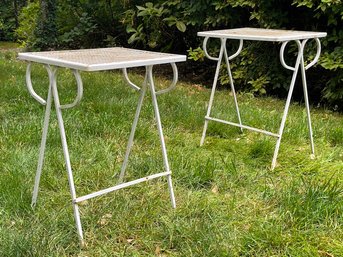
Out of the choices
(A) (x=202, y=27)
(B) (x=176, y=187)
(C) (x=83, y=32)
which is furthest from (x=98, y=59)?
(C) (x=83, y=32)

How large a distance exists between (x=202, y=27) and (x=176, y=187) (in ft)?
14.9

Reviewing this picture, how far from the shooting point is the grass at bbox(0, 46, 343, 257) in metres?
2.52

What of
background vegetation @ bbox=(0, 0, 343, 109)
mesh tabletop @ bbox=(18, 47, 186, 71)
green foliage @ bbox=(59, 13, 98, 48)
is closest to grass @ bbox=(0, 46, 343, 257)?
mesh tabletop @ bbox=(18, 47, 186, 71)

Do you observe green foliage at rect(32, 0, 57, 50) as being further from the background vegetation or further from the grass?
the grass

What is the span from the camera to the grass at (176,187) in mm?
2516

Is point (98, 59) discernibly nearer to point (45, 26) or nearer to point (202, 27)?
point (202, 27)

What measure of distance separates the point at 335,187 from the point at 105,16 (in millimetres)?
6598

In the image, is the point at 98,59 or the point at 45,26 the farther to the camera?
the point at 45,26

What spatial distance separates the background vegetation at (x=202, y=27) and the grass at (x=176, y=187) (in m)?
1.44

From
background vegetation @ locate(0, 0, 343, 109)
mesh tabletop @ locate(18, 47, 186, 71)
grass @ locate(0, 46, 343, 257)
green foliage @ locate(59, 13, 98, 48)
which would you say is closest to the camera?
mesh tabletop @ locate(18, 47, 186, 71)

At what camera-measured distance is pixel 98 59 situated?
2.43 meters

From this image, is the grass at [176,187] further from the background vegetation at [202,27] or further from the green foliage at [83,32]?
the green foliage at [83,32]

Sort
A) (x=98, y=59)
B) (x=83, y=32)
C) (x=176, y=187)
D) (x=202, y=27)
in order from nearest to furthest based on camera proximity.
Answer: (x=98, y=59) → (x=176, y=187) → (x=202, y=27) → (x=83, y=32)

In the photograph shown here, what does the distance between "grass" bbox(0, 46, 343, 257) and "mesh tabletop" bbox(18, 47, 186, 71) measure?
0.89 m
